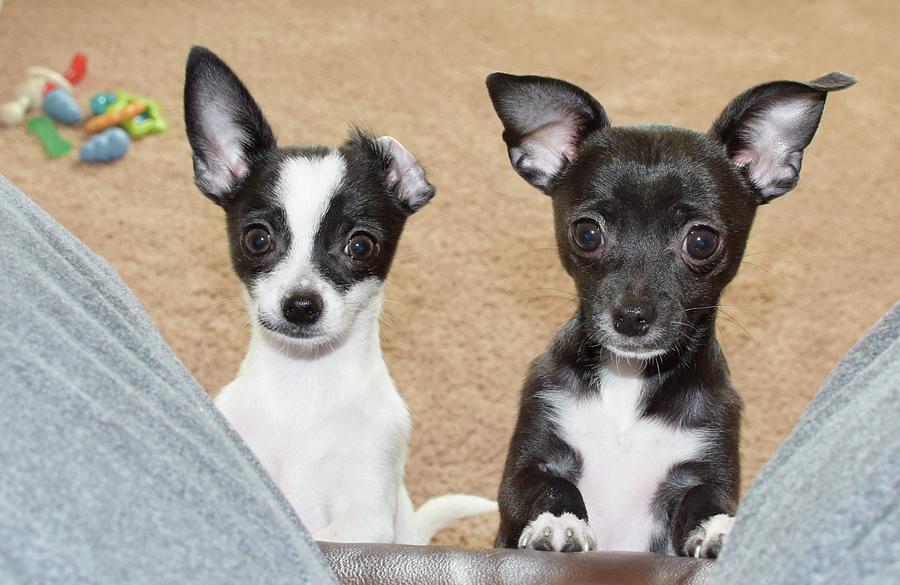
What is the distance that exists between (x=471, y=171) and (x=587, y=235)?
2232 millimetres

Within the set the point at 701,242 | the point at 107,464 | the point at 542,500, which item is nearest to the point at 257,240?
the point at 542,500

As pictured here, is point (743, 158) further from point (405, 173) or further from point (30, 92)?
point (30, 92)

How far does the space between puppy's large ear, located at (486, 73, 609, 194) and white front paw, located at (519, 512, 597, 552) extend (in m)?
0.72

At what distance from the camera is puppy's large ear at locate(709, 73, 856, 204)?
84.4 inches

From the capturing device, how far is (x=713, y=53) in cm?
546

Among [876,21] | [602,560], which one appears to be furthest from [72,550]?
[876,21]

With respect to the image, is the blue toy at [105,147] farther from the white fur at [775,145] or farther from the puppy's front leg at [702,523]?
the puppy's front leg at [702,523]

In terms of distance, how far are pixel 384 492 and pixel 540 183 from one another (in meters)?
0.73

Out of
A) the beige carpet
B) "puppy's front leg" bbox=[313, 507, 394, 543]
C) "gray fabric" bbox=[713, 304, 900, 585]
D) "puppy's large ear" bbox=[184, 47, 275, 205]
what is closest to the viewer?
"gray fabric" bbox=[713, 304, 900, 585]

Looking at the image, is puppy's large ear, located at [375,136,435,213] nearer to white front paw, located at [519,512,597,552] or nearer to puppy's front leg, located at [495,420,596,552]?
puppy's front leg, located at [495,420,596,552]

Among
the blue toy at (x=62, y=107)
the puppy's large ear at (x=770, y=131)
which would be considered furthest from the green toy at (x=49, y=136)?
the puppy's large ear at (x=770, y=131)

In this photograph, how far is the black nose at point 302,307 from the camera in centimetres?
221

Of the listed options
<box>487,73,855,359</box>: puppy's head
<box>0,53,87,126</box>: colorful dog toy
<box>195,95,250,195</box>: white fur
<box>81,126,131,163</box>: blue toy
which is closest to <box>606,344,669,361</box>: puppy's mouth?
<box>487,73,855,359</box>: puppy's head

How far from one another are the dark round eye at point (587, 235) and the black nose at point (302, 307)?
534mm
